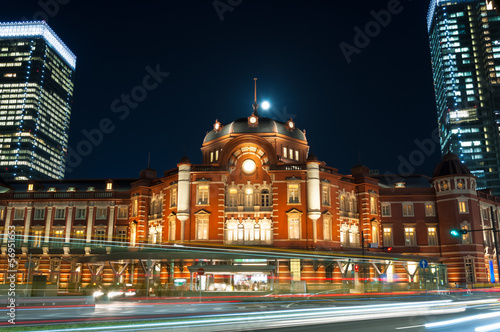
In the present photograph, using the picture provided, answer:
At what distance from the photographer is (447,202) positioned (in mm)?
59312

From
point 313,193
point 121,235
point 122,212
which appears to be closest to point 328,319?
point 313,193

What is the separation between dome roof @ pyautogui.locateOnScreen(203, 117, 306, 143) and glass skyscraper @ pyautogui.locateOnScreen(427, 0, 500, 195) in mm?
101397

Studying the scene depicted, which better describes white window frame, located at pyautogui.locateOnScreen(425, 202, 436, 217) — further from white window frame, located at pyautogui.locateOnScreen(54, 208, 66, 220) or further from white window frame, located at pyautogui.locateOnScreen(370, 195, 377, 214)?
white window frame, located at pyautogui.locateOnScreen(54, 208, 66, 220)

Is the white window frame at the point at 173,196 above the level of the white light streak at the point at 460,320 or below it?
above

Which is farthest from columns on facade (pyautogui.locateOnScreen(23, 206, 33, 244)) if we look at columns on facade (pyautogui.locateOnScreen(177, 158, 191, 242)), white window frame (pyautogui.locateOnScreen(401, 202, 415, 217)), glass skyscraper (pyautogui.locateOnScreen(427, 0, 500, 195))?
glass skyscraper (pyautogui.locateOnScreen(427, 0, 500, 195))

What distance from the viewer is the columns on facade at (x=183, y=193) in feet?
169

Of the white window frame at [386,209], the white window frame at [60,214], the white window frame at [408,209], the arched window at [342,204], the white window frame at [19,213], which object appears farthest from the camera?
the white window frame at [60,214]

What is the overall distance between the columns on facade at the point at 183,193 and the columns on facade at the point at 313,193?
13737 millimetres

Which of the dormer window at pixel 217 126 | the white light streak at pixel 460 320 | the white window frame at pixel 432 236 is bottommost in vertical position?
the white light streak at pixel 460 320

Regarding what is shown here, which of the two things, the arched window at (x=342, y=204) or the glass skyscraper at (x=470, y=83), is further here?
the glass skyscraper at (x=470, y=83)

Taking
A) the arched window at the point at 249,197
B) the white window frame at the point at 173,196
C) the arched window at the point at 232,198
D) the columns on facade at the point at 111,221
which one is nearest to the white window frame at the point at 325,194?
the arched window at the point at 249,197

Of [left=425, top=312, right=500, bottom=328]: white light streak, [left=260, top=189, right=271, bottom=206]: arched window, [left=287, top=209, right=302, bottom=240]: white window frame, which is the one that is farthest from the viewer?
[left=260, top=189, right=271, bottom=206]: arched window

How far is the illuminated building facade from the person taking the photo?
48.8 m

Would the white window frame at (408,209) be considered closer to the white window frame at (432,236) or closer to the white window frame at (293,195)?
the white window frame at (432,236)
